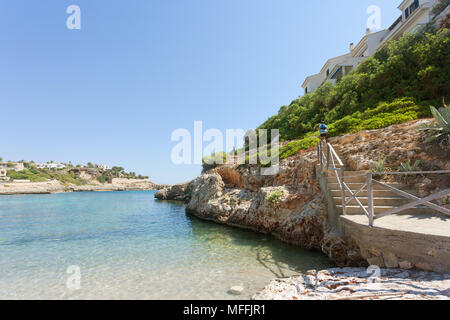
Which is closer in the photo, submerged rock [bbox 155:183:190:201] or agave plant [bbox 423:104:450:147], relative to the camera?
agave plant [bbox 423:104:450:147]

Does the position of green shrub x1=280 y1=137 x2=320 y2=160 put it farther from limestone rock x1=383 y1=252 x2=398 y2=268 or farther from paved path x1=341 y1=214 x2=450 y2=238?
limestone rock x1=383 y1=252 x2=398 y2=268

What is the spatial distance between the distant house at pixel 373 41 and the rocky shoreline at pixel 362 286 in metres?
25.1

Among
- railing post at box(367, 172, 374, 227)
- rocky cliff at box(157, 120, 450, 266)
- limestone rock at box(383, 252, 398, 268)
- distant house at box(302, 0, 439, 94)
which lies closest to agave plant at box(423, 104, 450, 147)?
rocky cliff at box(157, 120, 450, 266)

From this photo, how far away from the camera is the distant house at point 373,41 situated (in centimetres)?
2040

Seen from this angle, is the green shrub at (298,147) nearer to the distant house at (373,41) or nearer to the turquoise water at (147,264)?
the turquoise water at (147,264)

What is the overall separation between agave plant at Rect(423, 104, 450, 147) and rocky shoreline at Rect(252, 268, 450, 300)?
21.7ft

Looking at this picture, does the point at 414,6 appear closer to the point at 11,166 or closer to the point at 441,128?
the point at 441,128

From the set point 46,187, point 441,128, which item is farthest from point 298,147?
point 46,187

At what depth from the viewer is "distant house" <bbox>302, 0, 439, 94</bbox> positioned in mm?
20397

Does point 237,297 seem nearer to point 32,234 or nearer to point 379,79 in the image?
point 32,234

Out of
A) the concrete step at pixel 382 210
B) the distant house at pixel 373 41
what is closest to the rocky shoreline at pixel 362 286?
the concrete step at pixel 382 210
